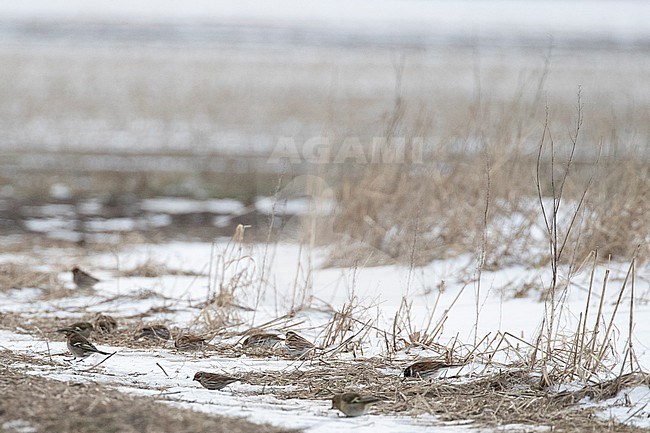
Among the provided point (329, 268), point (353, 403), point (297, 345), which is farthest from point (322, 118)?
point (353, 403)

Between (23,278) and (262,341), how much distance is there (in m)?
2.40

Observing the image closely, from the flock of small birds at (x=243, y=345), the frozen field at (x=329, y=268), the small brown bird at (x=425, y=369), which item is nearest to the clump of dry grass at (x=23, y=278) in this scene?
the frozen field at (x=329, y=268)

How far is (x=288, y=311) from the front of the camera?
487 cm

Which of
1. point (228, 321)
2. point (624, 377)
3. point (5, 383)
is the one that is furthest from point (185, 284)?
point (624, 377)

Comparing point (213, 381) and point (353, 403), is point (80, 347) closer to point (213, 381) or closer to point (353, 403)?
point (213, 381)

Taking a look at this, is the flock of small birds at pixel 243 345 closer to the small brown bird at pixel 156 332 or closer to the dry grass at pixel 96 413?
the small brown bird at pixel 156 332

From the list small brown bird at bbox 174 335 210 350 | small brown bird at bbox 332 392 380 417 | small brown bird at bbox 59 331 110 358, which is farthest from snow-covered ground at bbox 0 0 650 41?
small brown bird at bbox 332 392 380 417

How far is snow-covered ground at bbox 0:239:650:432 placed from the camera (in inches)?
131

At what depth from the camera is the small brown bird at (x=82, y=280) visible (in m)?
5.70

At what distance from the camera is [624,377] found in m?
3.46

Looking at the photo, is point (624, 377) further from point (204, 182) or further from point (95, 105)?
point (95, 105)

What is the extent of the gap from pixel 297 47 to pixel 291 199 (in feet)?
56.6

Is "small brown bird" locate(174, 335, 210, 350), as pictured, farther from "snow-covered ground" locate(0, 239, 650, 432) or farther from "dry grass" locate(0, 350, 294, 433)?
"dry grass" locate(0, 350, 294, 433)

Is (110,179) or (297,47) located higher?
(297,47)
